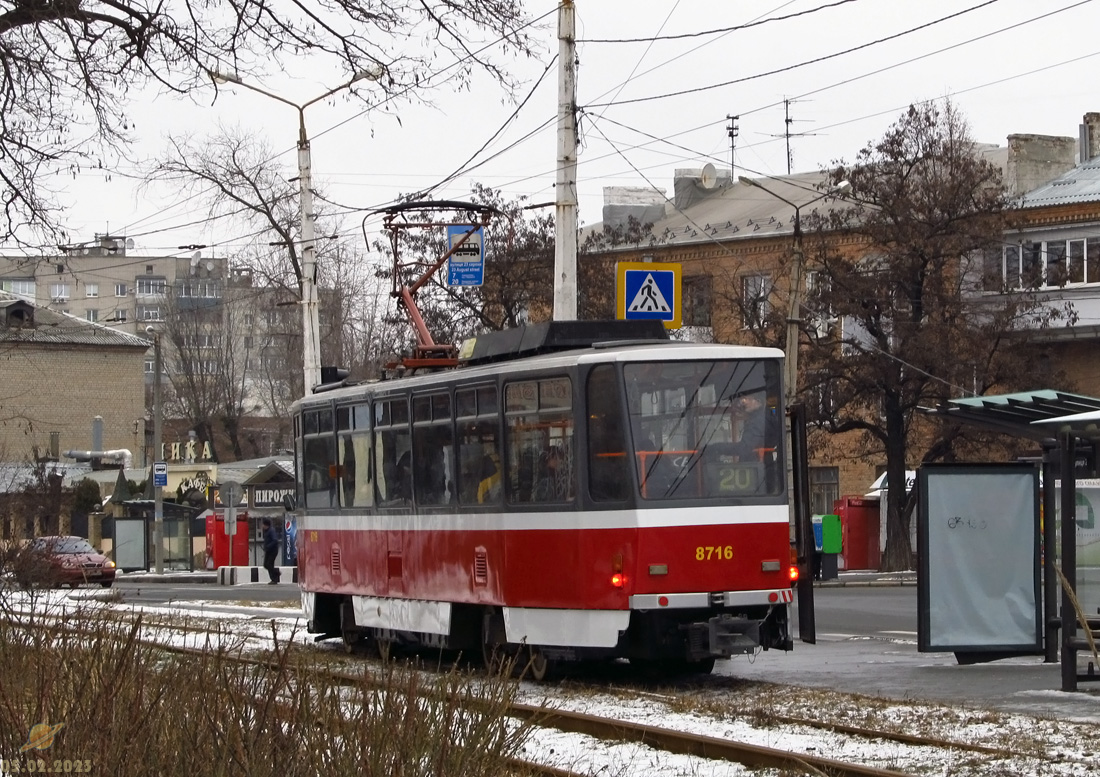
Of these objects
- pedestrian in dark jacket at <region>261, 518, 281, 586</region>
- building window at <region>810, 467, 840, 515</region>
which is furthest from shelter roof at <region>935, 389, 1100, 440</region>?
building window at <region>810, 467, 840, 515</region>

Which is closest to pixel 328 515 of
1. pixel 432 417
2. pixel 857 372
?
pixel 432 417

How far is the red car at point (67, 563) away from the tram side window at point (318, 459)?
15.4 feet

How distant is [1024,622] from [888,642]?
4203 millimetres

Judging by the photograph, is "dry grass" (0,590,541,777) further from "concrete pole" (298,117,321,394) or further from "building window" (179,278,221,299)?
"building window" (179,278,221,299)

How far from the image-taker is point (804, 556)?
1435 cm

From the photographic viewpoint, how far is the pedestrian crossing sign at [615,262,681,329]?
68.1 feet

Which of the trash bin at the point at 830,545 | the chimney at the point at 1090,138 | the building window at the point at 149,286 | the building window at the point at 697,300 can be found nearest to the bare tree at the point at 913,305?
the trash bin at the point at 830,545

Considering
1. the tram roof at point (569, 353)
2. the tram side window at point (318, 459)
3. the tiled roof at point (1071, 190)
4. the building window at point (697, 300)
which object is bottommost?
the tram side window at point (318, 459)

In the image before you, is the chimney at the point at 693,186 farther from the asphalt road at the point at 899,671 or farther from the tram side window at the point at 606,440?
the tram side window at the point at 606,440

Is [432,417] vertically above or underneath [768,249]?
underneath

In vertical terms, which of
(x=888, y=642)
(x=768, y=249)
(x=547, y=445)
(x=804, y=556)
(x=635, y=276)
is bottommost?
(x=888, y=642)

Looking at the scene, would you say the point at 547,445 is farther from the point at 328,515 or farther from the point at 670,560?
the point at 328,515
